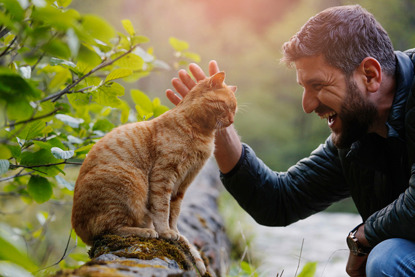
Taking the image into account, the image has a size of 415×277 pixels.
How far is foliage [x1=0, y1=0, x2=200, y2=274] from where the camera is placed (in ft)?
1.58

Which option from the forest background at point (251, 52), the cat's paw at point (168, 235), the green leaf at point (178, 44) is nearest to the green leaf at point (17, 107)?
the cat's paw at point (168, 235)

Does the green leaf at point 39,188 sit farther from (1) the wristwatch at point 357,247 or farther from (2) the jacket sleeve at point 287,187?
(1) the wristwatch at point 357,247

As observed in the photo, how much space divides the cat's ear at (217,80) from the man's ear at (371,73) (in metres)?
0.55

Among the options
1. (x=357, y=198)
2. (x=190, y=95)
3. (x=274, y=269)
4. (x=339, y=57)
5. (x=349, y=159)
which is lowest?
(x=274, y=269)

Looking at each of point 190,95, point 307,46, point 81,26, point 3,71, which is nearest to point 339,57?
point 307,46

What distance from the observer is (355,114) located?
4.34 ft

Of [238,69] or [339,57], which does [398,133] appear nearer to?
[339,57]

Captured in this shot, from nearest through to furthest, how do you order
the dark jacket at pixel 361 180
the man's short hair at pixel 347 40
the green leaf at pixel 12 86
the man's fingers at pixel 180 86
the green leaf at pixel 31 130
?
the green leaf at pixel 12 86, the green leaf at pixel 31 130, the dark jacket at pixel 361 180, the man's short hair at pixel 347 40, the man's fingers at pixel 180 86

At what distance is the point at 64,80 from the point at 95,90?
144 millimetres

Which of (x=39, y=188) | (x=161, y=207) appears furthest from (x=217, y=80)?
(x=39, y=188)

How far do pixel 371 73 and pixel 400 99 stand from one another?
0.14 meters

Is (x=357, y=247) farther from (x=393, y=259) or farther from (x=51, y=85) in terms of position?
(x=51, y=85)

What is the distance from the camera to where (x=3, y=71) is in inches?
18.1

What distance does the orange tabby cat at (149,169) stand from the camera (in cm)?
116
